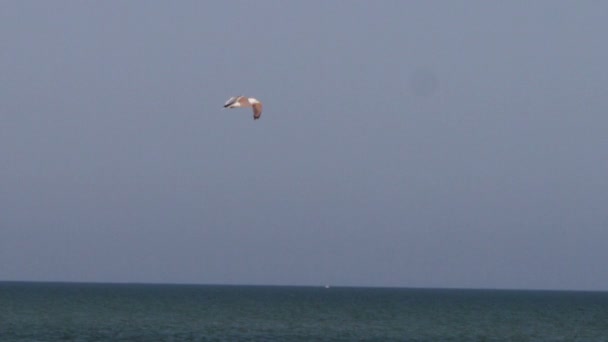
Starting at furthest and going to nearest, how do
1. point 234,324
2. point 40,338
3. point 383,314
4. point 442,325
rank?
point 383,314
point 442,325
point 234,324
point 40,338

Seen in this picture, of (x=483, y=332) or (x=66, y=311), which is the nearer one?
(x=483, y=332)

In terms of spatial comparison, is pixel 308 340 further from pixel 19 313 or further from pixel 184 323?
pixel 19 313

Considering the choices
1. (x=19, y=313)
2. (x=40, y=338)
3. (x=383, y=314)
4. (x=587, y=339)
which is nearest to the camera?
(x=40, y=338)

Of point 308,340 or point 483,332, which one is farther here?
point 483,332

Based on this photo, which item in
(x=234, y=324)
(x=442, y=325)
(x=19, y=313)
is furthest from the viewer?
(x=19, y=313)

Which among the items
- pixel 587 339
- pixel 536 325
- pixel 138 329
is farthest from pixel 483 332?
pixel 138 329

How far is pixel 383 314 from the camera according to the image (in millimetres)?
130250

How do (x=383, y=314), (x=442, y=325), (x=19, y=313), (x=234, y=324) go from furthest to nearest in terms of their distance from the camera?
1. (x=383, y=314)
2. (x=19, y=313)
3. (x=442, y=325)
4. (x=234, y=324)

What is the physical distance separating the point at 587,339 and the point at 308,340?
2097 cm

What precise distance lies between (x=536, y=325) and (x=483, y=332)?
17079mm

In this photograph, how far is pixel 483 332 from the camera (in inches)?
3767

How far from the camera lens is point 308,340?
3209 inches

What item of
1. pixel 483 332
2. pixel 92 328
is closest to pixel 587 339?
pixel 483 332

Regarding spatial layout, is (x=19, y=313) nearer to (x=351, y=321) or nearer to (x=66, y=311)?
(x=66, y=311)
